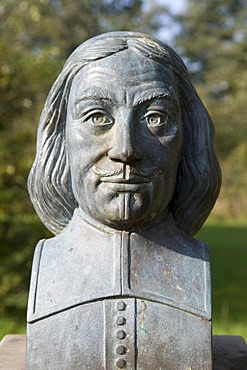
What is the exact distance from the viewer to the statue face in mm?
2385

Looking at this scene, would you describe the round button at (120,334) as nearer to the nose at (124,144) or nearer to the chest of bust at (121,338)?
the chest of bust at (121,338)

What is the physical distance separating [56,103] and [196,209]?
0.71 metres

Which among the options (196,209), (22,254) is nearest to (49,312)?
(196,209)

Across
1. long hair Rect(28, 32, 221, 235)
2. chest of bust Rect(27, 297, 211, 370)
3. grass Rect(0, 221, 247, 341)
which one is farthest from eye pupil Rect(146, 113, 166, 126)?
grass Rect(0, 221, 247, 341)

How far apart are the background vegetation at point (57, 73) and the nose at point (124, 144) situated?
309cm

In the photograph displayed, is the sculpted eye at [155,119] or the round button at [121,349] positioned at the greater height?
the sculpted eye at [155,119]

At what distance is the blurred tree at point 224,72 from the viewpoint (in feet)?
52.5

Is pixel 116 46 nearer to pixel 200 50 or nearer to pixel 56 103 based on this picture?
pixel 56 103

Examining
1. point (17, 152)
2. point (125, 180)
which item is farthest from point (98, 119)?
point (17, 152)

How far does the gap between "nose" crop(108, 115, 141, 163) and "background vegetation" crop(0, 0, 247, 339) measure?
10.1 feet

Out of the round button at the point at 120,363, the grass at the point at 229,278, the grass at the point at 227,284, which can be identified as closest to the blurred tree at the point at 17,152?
the grass at the point at 227,284

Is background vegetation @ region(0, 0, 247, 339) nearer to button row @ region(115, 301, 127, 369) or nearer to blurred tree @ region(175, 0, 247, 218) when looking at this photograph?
blurred tree @ region(175, 0, 247, 218)

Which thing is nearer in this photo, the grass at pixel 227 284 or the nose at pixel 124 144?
the nose at pixel 124 144

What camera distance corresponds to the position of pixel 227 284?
766cm
